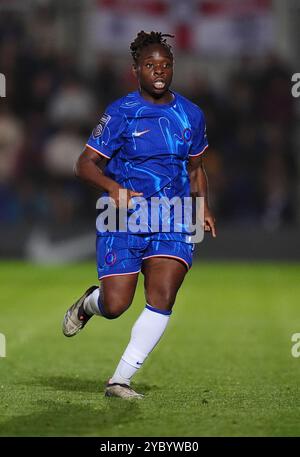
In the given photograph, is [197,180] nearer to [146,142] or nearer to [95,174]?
[146,142]

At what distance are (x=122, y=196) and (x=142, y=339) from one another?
2.95ft

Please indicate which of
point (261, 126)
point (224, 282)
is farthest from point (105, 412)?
point (261, 126)

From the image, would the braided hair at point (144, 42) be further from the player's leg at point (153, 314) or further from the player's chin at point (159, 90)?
the player's leg at point (153, 314)

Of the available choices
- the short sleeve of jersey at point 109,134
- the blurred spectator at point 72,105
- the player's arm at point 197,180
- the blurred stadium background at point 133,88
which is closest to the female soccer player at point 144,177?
the short sleeve of jersey at point 109,134

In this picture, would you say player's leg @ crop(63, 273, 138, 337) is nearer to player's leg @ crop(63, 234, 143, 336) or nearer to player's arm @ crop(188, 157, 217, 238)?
player's leg @ crop(63, 234, 143, 336)

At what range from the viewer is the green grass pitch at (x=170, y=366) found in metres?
6.44

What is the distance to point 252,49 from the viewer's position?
66.8 ft

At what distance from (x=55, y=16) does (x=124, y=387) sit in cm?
1476

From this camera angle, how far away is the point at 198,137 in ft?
25.1

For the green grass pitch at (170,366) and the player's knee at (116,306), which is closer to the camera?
the green grass pitch at (170,366)

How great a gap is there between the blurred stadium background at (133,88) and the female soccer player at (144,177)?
1080 centimetres

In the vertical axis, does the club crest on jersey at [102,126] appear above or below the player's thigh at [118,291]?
above

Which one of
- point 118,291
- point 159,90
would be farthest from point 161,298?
point 159,90

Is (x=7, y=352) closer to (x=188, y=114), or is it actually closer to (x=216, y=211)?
(x=188, y=114)
